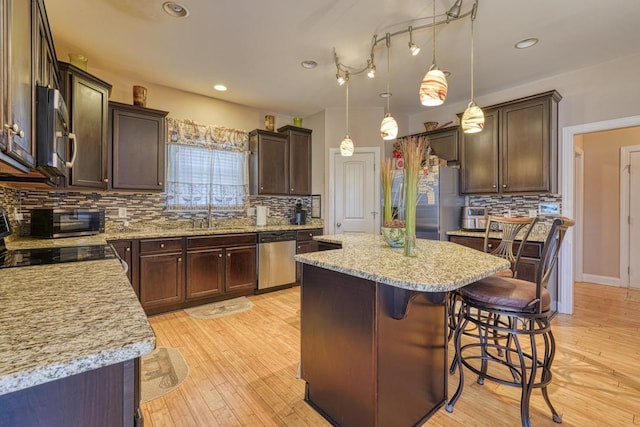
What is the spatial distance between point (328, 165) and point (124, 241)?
9.56ft

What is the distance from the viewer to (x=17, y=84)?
44.2 inches

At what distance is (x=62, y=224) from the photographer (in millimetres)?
2740

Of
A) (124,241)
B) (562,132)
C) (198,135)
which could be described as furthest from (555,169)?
(124,241)

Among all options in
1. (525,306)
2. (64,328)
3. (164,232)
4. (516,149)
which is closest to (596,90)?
(516,149)

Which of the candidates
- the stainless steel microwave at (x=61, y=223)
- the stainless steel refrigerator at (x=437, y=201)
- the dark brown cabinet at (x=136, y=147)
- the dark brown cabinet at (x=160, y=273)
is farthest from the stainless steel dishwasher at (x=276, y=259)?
the stainless steel microwave at (x=61, y=223)

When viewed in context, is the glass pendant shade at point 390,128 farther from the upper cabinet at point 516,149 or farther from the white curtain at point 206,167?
the white curtain at point 206,167

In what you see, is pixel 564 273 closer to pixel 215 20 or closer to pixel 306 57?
pixel 306 57

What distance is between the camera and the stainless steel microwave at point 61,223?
2.67 metres

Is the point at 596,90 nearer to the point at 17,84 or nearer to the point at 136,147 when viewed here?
the point at 17,84

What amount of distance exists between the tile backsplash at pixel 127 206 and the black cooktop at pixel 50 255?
0.86m

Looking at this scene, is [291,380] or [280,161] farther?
[280,161]

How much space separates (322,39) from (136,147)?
235 cm

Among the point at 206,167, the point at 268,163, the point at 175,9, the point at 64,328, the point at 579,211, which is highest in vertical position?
the point at 175,9

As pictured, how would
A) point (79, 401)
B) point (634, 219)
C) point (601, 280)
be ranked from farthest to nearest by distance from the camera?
1. point (601, 280)
2. point (634, 219)
3. point (79, 401)
